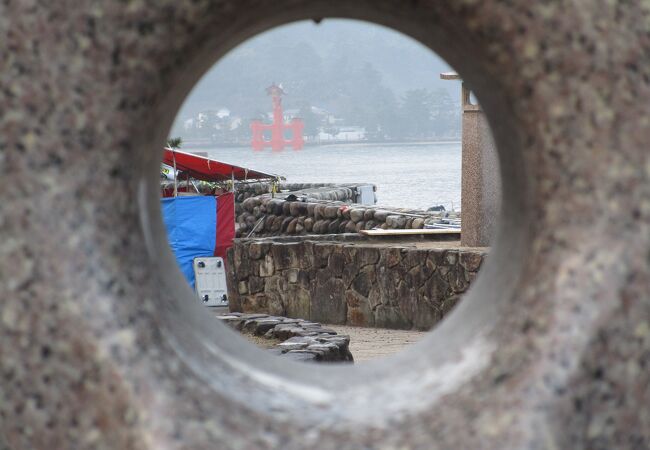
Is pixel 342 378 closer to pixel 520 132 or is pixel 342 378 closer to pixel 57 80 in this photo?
pixel 520 132

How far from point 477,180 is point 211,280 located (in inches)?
145

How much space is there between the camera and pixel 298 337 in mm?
7742

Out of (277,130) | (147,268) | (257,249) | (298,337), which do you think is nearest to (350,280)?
(257,249)

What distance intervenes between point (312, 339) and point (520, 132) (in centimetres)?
590

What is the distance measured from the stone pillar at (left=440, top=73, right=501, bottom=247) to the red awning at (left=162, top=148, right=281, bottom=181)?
4893 millimetres

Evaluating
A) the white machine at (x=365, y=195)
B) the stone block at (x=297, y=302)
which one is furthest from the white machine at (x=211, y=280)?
the white machine at (x=365, y=195)

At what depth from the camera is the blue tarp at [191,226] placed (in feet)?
44.4

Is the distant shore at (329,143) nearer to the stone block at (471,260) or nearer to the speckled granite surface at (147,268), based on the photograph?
the stone block at (471,260)

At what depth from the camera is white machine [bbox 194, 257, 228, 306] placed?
12688mm

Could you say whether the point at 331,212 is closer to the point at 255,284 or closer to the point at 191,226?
the point at 191,226

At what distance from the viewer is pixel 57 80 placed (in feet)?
5.35

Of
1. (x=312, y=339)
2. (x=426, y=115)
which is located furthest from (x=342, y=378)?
(x=426, y=115)

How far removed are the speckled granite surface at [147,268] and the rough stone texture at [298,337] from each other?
465 centimetres

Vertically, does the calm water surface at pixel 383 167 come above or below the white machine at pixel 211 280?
below
